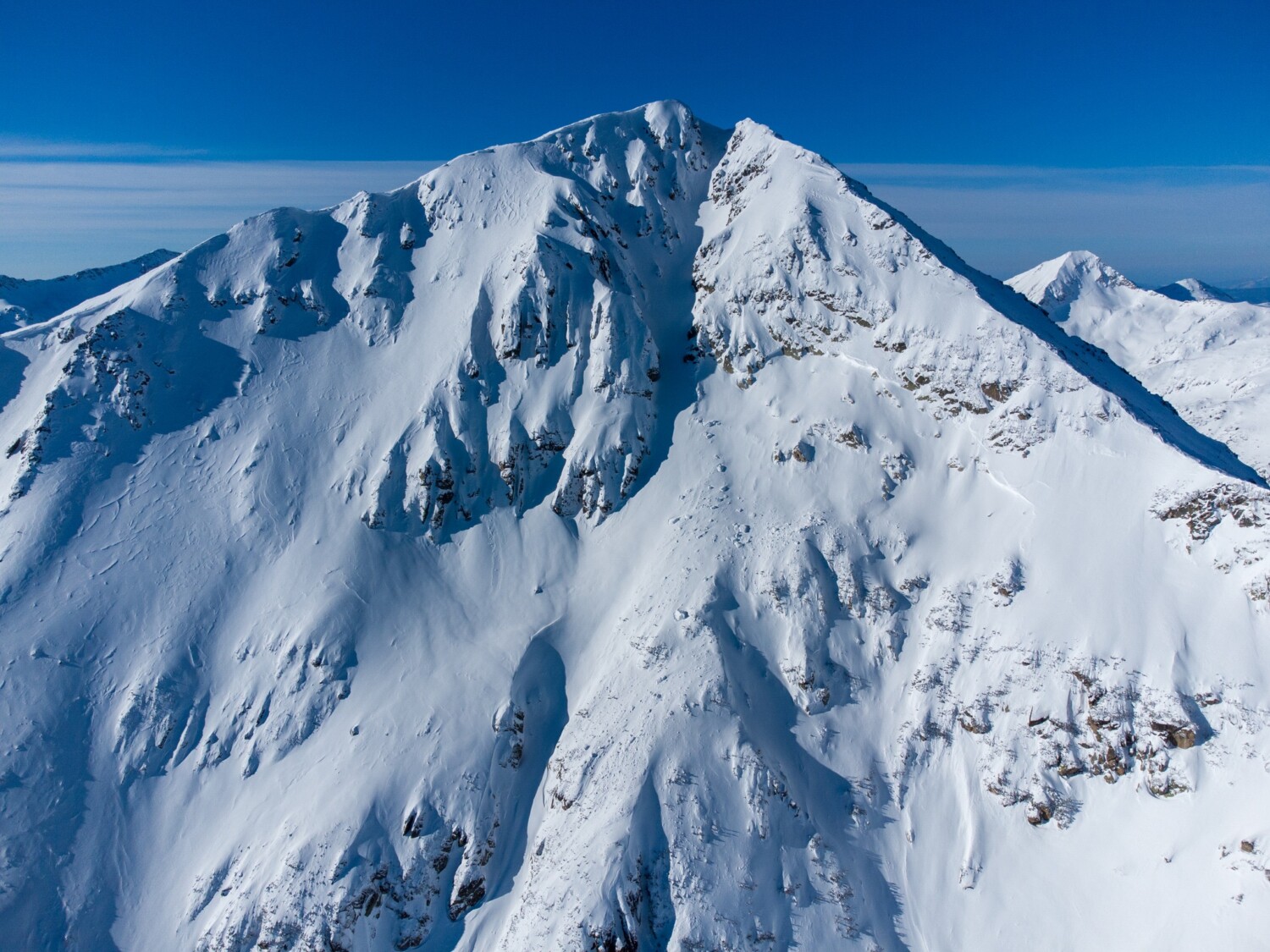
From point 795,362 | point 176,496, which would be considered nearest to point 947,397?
point 795,362

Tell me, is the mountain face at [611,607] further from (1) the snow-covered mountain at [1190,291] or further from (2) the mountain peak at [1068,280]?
(1) the snow-covered mountain at [1190,291]

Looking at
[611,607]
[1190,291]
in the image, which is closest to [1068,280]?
[1190,291]

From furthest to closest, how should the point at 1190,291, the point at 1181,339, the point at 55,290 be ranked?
1. the point at 1190,291
2. the point at 1181,339
3. the point at 55,290

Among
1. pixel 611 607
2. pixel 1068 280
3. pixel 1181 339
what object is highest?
pixel 1068 280

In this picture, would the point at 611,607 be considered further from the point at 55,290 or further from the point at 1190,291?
the point at 1190,291

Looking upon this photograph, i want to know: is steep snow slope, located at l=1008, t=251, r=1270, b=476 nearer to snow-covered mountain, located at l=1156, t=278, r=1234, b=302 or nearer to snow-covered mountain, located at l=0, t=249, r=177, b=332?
snow-covered mountain, located at l=1156, t=278, r=1234, b=302

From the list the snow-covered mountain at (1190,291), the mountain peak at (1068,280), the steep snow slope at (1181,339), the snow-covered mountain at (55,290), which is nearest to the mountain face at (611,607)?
the snow-covered mountain at (55,290)
